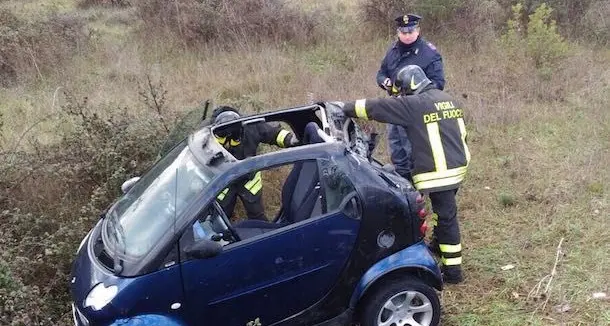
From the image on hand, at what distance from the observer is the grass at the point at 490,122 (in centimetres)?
485

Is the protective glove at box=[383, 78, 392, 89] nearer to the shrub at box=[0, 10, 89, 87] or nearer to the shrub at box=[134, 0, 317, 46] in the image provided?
the shrub at box=[134, 0, 317, 46]

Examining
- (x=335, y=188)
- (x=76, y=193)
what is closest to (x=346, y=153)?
(x=335, y=188)

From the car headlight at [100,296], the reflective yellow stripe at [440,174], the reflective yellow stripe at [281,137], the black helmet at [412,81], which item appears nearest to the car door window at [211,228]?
the car headlight at [100,296]

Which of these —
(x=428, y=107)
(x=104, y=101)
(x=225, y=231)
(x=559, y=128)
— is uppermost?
(x=428, y=107)

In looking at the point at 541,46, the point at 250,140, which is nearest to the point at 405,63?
the point at 250,140

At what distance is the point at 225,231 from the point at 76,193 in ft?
8.39

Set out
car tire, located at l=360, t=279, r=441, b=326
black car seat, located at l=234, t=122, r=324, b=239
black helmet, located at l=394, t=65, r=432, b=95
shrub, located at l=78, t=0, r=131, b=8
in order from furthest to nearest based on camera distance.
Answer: shrub, located at l=78, t=0, r=131, b=8
black helmet, located at l=394, t=65, r=432, b=95
black car seat, located at l=234, t=122, r=324, b=239
car tire, located at l=360, t=279, r=441, b=326

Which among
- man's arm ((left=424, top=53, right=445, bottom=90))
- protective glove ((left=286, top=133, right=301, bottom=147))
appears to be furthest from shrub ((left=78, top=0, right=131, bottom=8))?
protective glove ((left=286, top=133, right=301, bottom=147))

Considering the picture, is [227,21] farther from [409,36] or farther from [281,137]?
[281,137]

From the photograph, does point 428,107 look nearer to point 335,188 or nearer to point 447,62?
point 335,188

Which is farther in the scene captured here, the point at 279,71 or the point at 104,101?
the point at 279,71

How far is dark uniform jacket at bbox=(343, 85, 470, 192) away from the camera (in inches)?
179

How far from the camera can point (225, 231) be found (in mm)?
3730

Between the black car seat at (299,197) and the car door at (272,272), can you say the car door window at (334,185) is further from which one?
the black car seat at (299,197)
